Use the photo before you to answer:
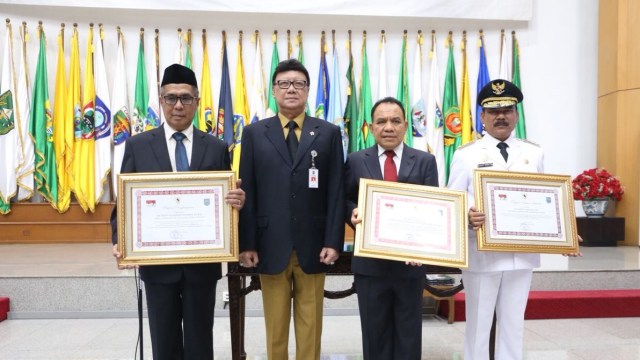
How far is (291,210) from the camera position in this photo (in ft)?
7.11

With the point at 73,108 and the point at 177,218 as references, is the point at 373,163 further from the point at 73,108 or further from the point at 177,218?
the point at 73,108

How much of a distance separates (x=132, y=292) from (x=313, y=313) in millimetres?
2606

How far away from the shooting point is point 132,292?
4230 millimetres

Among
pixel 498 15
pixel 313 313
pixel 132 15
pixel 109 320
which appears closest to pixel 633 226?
pixel 498 15

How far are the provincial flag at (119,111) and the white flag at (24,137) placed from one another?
102cm

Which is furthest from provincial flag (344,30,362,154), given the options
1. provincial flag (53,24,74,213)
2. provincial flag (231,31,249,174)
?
provincial flag (53,24,74,213)

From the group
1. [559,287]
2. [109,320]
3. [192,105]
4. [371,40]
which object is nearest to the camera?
[192,105]

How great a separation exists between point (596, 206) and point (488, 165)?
5.13 meters

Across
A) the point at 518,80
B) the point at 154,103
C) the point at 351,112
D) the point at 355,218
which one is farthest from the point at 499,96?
A: the point at 154,103

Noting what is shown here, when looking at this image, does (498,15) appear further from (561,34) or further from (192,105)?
(192,105)

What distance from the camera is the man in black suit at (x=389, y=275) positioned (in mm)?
2131

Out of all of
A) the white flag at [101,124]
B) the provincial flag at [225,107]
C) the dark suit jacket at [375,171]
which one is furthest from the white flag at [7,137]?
the dark suit jacket at [375,171]

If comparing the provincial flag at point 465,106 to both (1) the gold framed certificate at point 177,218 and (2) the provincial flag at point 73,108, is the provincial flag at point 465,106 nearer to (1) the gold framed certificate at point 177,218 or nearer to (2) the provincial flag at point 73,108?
(2) the provincial flag at point 73,108

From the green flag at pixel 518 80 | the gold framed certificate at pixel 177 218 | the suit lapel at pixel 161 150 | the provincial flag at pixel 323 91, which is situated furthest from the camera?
the green flag at pixel 518 80
